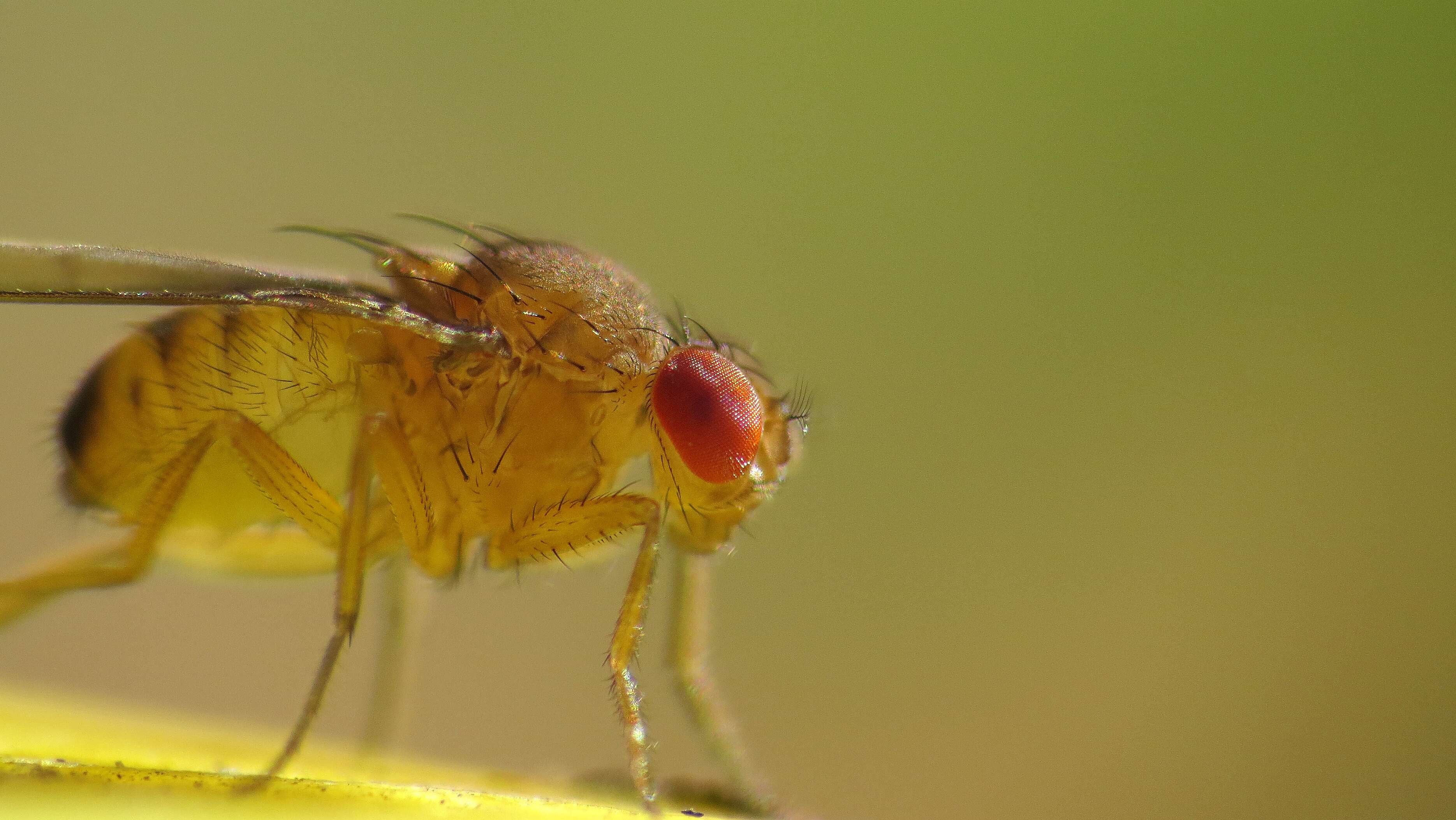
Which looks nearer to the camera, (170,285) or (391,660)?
(170,285)

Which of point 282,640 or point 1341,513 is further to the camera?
point 282,640

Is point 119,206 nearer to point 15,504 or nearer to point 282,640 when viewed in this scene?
point 15,504

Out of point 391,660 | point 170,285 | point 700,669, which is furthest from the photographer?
point 391,660

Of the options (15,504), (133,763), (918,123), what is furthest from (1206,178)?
(15,504)

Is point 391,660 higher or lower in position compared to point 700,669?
lower

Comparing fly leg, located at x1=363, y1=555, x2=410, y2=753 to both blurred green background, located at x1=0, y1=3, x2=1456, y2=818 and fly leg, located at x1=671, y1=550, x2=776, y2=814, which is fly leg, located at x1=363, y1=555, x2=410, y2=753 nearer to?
fly leg, located at x1=671, y1=550, x2=776, y2=814

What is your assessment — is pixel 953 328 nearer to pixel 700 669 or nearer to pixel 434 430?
pixel 700 669

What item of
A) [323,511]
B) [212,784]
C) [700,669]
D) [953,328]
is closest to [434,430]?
[323,511]

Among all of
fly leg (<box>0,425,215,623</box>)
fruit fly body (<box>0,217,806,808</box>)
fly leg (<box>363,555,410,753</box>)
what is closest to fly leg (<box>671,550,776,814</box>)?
fruit fly body (<box>0,217,806,808</box>)
